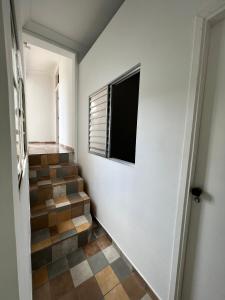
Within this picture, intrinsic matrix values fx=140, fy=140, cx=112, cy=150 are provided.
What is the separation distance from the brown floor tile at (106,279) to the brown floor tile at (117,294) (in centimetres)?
3

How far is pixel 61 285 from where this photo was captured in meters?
1.26

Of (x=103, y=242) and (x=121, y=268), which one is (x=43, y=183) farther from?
(x=121, y=268)

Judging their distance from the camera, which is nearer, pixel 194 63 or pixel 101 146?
pixel 194 63

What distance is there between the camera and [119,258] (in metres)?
1.52

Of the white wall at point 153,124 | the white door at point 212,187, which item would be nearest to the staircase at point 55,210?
the white wall at point 153,124

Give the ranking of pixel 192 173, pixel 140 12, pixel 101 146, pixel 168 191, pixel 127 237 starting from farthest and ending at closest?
pixel 101 146, pixel 127 237, pixel 140 12, pixel 168 191, pixel 192 173

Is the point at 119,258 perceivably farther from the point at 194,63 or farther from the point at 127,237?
the point at 194,63

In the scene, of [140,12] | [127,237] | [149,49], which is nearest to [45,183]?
[127,237]

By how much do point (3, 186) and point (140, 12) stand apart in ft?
5.00

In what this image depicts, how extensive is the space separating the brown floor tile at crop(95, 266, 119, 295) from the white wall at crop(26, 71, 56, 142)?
410 centimetres

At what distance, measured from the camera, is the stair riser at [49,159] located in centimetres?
221

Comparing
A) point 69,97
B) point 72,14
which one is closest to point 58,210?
point 69,97

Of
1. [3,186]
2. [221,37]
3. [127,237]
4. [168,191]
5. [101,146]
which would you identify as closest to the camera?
[3,186]

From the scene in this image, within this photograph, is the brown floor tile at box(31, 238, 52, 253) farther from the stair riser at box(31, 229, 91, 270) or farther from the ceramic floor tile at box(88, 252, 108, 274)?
the ceramic floor tile at box(88, 252, 108, 274)
